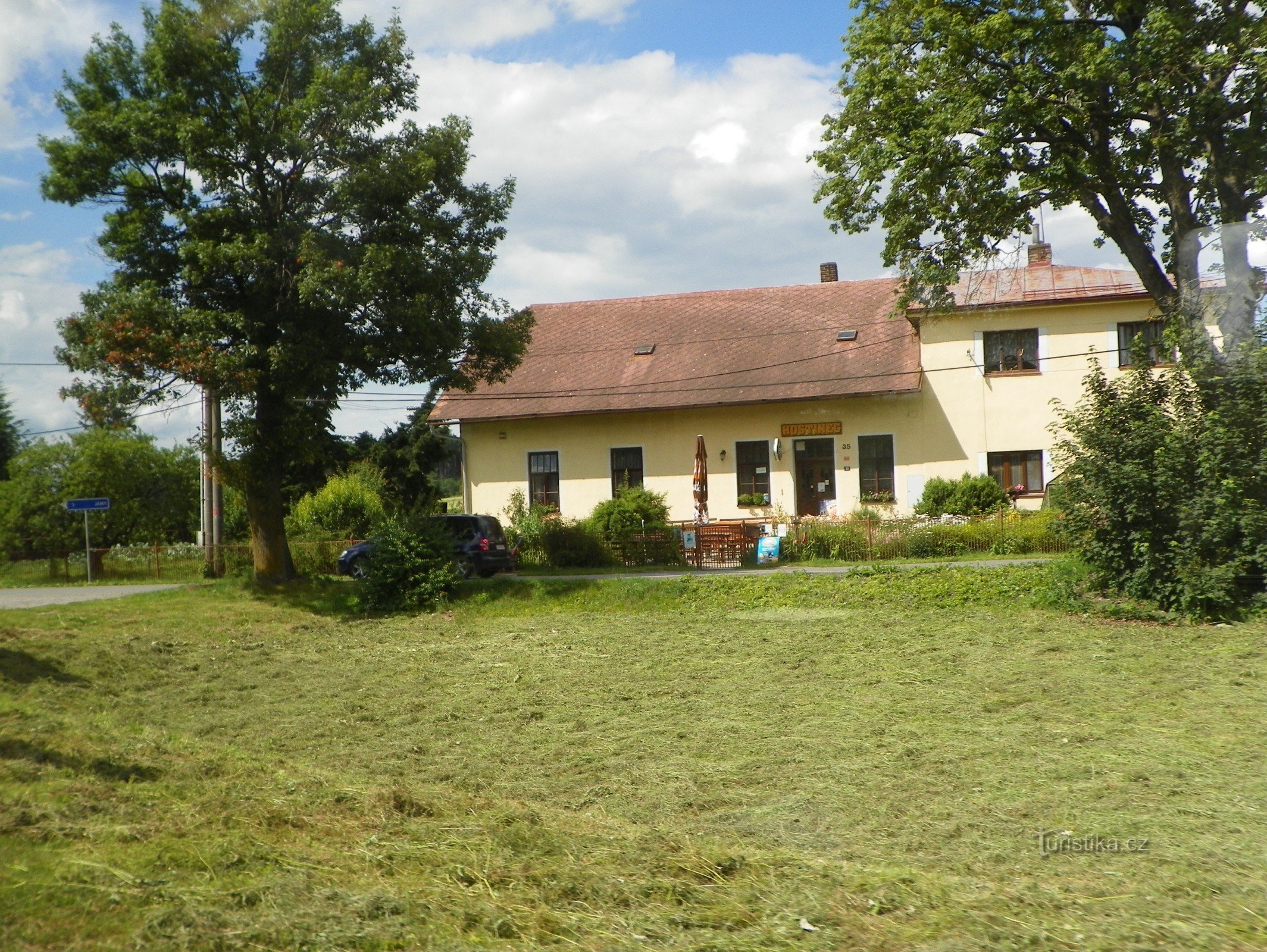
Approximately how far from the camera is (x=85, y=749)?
7.14 metres

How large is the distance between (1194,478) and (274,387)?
47.4 feet

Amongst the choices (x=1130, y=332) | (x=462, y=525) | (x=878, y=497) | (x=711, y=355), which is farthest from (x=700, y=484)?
(x=1130, y=332)

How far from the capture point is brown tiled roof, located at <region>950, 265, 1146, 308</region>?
28844mm

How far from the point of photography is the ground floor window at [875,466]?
30.3m

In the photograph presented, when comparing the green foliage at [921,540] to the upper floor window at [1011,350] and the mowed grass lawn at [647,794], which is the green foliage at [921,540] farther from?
the mowed grass lawn at [647,794]

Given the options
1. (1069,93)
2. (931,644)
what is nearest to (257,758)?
(931,644)

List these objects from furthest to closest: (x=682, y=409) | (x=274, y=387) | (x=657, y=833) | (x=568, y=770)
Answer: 1. (x=682, y=409)
2. (x=274, y=387)
3. (x=568, y=770)
4. (x=657, y=833)

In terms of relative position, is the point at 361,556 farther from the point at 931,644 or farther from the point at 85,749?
the point at 85,749

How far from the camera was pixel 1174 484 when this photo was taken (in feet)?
48.0

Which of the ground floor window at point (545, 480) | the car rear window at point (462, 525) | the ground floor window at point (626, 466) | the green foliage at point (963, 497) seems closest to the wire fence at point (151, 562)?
the car rear window at point (462, 525)

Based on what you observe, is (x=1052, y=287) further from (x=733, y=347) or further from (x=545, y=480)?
(x=545, y=480)

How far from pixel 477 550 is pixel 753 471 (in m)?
10.8

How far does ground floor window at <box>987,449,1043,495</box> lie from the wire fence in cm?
1730

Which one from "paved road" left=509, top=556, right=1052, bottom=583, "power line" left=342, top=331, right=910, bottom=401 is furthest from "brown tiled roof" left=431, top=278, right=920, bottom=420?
"paved road" left=509, top=556, right=1052, bottom=583
